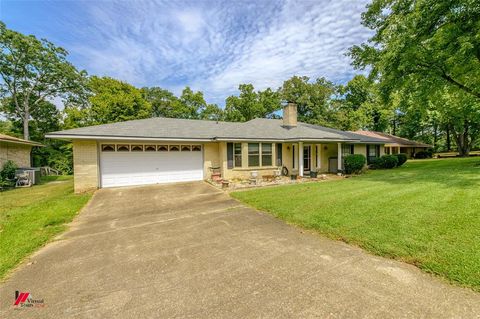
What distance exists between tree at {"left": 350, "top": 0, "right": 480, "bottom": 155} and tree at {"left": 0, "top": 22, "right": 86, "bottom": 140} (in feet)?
101

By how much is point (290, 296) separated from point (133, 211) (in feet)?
20.2

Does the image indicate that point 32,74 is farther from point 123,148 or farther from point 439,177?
point 439,177

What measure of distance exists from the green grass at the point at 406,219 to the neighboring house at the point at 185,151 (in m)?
5.43

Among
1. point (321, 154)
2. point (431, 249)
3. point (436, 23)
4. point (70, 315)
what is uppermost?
point (436, 23)

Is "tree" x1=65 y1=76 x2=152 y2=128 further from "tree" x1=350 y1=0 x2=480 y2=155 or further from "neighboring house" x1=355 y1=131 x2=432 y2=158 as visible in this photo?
"neighboring house" x1=355 y1=131 x2=432 y2=158

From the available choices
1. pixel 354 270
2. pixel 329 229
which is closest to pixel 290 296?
pixel 354 270

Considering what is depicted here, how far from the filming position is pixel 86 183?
422 inches

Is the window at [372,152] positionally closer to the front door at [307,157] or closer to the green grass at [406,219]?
the front door at [307,157]

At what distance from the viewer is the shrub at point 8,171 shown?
45.1 ft

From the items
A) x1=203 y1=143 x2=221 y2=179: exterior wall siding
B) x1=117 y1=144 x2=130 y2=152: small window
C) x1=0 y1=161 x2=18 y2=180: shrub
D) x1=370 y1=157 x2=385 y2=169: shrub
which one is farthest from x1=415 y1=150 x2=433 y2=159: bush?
x1=0 y1=161 x2=18 y2=180: shrub

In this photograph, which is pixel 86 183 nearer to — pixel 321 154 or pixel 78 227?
pixel 78 227

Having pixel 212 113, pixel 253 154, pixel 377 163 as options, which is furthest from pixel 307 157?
pixel 212 113

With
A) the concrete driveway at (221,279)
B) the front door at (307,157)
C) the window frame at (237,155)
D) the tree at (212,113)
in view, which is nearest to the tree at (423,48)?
the front door at (307,157)

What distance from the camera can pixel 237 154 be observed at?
13.4 metres
